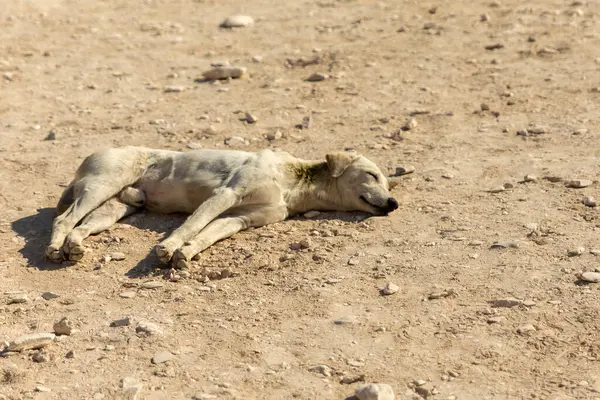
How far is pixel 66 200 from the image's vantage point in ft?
30.0

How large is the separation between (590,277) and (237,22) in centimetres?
942

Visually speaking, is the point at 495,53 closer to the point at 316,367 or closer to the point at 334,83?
the point at 334,83

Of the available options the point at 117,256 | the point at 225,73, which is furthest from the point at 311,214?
the point at 225,73

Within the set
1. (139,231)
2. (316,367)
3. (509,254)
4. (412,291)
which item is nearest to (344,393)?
(316,367)

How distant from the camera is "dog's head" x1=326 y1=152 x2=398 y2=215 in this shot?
916cm

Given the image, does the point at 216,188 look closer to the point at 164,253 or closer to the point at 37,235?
the point at 164,253

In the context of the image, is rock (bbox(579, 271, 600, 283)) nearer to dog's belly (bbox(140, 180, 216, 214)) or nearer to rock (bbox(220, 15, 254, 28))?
dog's belly (bbox(140, 180, 216, 214))

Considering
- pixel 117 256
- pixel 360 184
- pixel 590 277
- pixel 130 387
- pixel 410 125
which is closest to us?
pixel 130 387

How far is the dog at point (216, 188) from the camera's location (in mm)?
8812

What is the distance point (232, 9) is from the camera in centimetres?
1638

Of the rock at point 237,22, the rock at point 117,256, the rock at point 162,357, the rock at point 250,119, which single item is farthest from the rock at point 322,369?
the rock at point 237,22

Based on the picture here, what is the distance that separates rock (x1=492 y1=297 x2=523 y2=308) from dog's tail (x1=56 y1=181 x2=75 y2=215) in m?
4.11

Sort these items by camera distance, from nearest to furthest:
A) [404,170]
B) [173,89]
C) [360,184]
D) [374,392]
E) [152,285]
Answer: [374,392]
[152,285]
[360,184]
[404,170]
[173,89]

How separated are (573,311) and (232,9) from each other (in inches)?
419
